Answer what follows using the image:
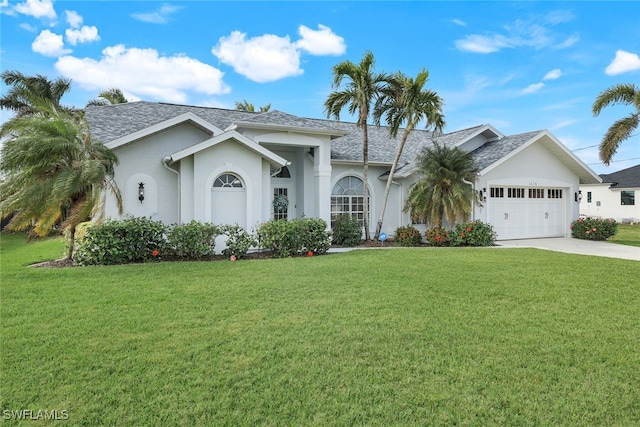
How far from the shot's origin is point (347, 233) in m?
15.0

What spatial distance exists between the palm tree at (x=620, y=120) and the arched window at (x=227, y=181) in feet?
55.1

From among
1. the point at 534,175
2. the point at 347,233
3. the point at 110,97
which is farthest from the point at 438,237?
the point at 110,97

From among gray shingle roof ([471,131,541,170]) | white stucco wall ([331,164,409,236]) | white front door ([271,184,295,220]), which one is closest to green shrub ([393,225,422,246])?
white stucco wall ([331,164,409,236])

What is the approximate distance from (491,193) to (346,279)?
1090 cm

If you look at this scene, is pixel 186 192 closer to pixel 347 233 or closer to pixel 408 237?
pixel 347 233

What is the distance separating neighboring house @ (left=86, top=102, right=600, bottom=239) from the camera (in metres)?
12.2

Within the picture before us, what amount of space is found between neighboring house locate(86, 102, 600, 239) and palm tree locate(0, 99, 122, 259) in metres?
1.41

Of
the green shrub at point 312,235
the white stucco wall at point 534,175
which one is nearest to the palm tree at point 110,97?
the green shrub at point 312,235

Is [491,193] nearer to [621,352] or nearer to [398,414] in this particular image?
[621,352]

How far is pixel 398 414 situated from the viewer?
123 inches

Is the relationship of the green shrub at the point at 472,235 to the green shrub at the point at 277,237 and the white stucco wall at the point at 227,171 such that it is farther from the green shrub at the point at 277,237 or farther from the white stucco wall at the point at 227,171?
the white stucco wall at the point at 227,171

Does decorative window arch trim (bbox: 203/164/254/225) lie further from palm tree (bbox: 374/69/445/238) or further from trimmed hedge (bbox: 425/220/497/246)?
trimmed hedge (bbox: 425/220/497/246)

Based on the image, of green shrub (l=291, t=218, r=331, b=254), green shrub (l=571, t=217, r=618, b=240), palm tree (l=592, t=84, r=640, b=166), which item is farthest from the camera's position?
palm tree (l=592, t=84, r=640, b=166)

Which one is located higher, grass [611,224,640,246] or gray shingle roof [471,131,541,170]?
gray shingle roof [471,131,541,170]
